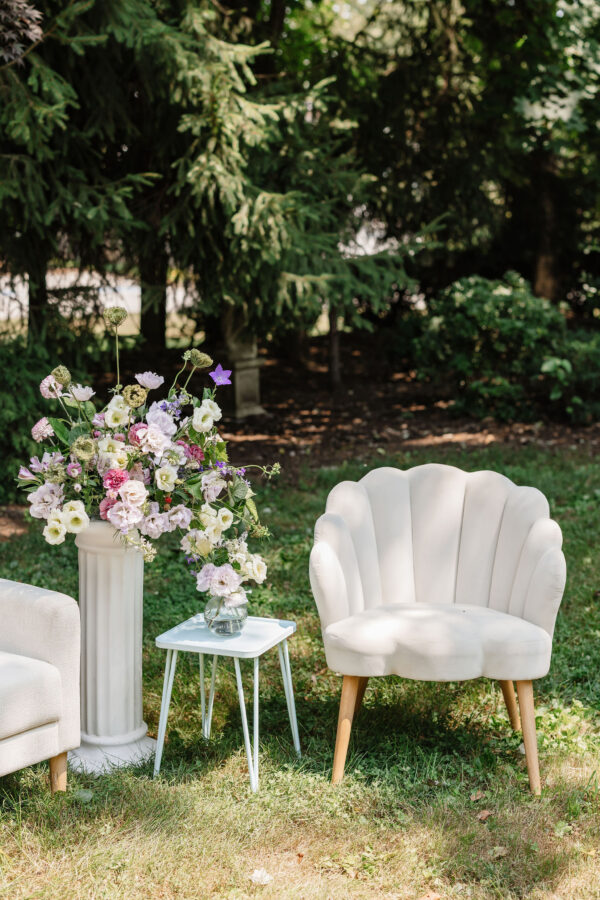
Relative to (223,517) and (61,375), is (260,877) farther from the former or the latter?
(61,375)

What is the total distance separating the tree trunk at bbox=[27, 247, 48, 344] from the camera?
7.27 meters

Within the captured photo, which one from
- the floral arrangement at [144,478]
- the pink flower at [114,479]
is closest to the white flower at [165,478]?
the floral arrangement at [144,478]

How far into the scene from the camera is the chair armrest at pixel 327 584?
3.59 m

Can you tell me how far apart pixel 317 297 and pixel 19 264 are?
90.8 inches

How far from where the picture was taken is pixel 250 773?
3486 millimetres

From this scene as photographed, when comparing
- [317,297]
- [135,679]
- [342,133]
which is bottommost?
[135,679]

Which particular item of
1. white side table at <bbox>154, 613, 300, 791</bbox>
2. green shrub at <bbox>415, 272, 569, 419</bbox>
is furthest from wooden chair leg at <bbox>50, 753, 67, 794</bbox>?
green shrub at <bbox>415, 272, 569, 419</bbox>

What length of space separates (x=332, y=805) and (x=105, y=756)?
89cm

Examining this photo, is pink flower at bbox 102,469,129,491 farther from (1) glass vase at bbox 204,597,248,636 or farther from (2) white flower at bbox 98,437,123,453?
(1) glass vase at bbox 204,597,248,636

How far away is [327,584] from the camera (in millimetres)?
3604

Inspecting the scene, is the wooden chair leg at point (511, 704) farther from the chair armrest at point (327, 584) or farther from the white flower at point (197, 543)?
the white flower at point (197, 543)

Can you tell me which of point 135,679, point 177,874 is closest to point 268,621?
point 135,679

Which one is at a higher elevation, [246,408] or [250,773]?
[246,408]

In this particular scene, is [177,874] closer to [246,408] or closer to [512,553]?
[512,553]
